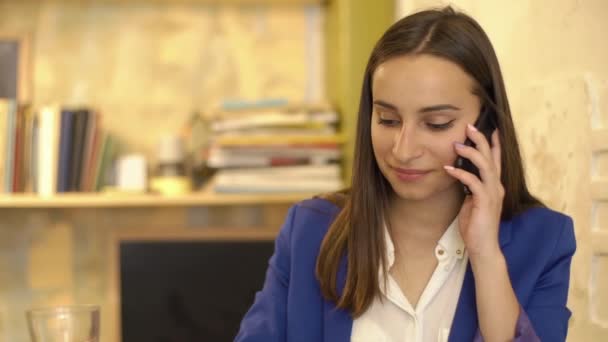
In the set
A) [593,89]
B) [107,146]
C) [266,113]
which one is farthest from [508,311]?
[107,146]

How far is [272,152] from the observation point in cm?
245

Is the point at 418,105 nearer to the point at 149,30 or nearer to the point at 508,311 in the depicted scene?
the point at 508,311

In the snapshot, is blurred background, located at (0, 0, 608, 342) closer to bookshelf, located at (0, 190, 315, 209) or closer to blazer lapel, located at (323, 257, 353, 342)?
bookshelf, located at (0, 190, 315, 209)

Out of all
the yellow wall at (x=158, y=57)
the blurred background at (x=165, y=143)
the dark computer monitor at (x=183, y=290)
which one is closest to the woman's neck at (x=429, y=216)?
the blurred background at (x=165, y=143)

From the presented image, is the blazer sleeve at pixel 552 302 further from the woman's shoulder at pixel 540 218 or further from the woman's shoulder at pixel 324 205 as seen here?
the woman's shoulder at pixel 324 205

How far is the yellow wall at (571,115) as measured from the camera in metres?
1.53

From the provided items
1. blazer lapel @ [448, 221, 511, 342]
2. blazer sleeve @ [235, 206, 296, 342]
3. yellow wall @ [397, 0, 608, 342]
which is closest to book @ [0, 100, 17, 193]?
blazer sleeve @ [235, 206, 296, 342]

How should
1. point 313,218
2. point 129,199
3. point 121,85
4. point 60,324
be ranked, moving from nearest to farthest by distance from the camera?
point 60,324
point 313,218
point 129,199
point 121,85

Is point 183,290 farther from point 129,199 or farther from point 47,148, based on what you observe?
point 47,148

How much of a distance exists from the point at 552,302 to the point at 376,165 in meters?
0.39

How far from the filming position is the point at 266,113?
8.12 feet

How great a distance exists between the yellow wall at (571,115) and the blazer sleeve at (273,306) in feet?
1.86

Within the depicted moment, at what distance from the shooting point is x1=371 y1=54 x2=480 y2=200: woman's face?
130 centimetres

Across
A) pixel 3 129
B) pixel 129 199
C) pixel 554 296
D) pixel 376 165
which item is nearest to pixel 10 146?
pixel 3 129
